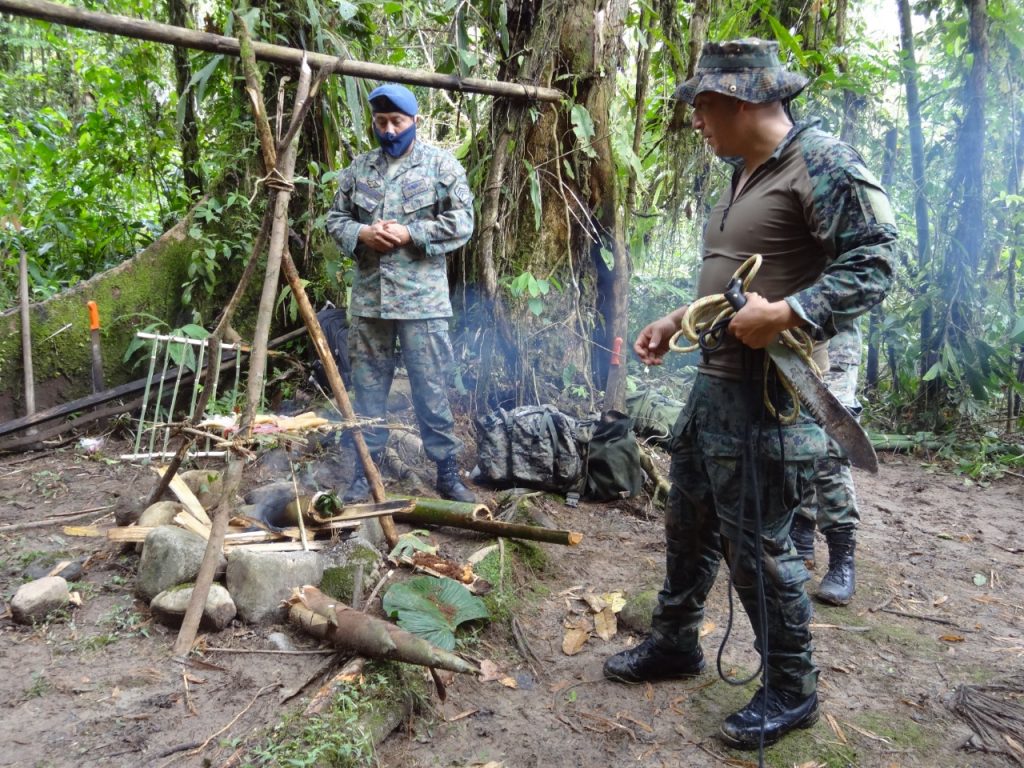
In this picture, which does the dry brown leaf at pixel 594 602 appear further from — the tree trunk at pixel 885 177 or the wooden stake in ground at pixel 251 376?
the tree trunk at pixel 885 177

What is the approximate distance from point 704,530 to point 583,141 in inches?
134

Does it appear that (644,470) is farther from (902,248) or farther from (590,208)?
(902,248)

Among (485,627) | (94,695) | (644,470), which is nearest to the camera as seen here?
(94,695)

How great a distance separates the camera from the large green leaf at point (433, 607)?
2.68 meters

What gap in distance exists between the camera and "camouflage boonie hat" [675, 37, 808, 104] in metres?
2.01

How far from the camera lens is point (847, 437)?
1.97 metres

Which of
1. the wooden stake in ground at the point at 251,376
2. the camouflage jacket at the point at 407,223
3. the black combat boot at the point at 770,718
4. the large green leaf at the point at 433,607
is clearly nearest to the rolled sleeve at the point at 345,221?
the camouflage jacket at the point at 407,223

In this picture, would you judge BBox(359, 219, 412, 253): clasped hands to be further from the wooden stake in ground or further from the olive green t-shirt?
the olive green t-shirt

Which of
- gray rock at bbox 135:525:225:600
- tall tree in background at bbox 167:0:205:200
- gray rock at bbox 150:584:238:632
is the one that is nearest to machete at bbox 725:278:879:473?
gray rock at bbox 150:584:238:632

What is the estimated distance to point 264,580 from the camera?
2781mm

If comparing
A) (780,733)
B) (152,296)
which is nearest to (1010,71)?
(780,733)

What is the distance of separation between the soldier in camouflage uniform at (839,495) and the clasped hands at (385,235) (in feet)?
7.50

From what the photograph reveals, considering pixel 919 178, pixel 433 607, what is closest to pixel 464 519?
pixel 433 607

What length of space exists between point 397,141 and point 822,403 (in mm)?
2833
